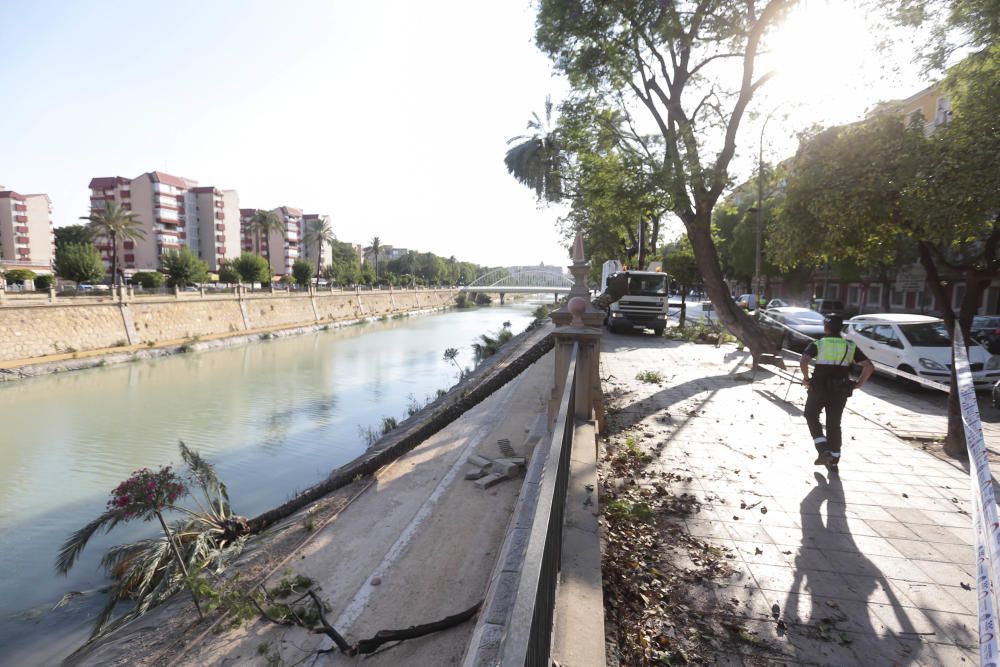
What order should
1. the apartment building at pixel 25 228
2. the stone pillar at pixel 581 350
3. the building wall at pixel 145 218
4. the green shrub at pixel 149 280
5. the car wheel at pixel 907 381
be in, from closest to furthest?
the stone pillar at pixel 581 350 → the car wheel at pixel 907 381 → the green shrub at pixel 149 280 → the apartment building at pixel 25 228 → the building wall at pixel 145 218

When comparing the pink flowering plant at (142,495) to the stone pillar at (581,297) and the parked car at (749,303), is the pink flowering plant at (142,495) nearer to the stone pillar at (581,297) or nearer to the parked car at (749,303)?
the stone pillar at (581,297)

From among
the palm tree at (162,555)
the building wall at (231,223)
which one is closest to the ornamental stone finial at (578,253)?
the palm tree at (162,555)

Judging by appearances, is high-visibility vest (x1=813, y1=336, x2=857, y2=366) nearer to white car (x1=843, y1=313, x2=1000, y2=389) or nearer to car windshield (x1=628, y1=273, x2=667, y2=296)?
white car (x1=843, y1=313, x2=1000, y2=389)

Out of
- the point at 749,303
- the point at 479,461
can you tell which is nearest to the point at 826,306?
the point at 749,303

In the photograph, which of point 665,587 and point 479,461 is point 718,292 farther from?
point 665,587

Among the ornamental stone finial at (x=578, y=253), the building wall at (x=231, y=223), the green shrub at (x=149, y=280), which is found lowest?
the green shrub at (x=149, y=280)

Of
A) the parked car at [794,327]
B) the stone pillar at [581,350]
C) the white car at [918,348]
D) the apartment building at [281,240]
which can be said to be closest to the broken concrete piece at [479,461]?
the stone pillar at [581,350]

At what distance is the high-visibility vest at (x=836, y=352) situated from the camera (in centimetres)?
492

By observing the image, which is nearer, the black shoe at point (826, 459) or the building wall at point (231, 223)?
the black shoe at point (826, 459)

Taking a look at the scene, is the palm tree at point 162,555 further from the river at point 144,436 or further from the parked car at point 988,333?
the parked car at point 988,333

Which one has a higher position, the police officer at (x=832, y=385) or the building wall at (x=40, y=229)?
the building wall at (x=40, y=229)

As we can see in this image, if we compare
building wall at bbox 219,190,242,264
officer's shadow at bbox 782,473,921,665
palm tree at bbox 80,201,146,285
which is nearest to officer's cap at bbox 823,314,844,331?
officer's shadow at bbox 782,473,921,665

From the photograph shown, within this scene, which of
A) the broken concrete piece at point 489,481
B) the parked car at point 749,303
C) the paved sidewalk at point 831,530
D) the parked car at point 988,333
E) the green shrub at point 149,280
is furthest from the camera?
the green shrub at point 149,280

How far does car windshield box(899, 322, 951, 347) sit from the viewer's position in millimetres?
9977
